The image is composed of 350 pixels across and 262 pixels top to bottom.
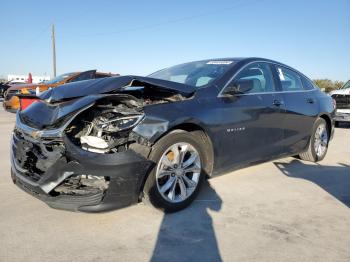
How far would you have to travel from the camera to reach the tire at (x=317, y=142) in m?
5.46

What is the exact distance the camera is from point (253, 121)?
4.07 m

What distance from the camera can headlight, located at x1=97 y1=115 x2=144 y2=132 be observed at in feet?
9.74

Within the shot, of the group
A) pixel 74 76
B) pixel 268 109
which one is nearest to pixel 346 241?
pixel 268 109

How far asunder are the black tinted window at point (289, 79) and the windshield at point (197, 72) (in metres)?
0.98

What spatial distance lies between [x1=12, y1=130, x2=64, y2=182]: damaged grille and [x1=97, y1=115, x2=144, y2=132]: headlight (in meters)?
0.39

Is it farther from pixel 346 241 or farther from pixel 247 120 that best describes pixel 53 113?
pixel 346 241

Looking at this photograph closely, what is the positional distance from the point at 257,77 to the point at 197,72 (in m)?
0.79

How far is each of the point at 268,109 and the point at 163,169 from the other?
181 centimetres

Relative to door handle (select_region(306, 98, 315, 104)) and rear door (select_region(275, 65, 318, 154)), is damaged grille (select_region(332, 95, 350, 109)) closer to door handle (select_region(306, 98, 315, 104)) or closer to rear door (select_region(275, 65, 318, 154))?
rear door (select_region(275, 65, 318, 154))

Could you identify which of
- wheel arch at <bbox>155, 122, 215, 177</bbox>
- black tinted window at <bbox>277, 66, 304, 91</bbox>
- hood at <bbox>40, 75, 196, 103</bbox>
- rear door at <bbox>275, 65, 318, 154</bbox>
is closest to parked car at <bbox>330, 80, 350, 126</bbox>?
rear door at <bbox>275, 65, 318, 154</bbox>

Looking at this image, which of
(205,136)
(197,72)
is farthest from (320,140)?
(205,136)

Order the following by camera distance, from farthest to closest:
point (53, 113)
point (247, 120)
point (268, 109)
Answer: point (268, 109)
point (247, 120)
point (53, 113)

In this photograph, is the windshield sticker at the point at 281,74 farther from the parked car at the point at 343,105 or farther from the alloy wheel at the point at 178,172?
the parked car at the point at 343,105

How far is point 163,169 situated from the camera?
321 centimetres
